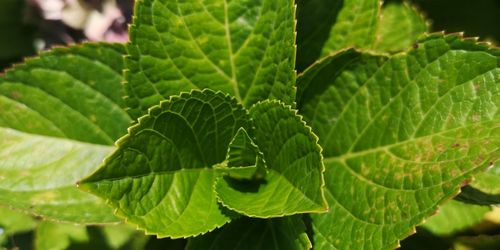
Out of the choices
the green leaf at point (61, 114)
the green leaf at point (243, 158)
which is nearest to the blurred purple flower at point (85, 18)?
the green leaf at point (61, 114)

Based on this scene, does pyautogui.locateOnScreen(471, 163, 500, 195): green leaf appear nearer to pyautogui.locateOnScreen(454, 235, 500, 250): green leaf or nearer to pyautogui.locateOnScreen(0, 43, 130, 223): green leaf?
pyautogui.locateOnScreen(454, 235, 500, 250): green leaf

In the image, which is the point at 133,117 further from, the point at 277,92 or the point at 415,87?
the point at 415,87

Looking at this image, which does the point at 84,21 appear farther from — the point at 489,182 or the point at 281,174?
the point at 489,182

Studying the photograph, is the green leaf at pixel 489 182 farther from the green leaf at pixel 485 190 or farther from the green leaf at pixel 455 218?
the green leaf at pixel 455 218

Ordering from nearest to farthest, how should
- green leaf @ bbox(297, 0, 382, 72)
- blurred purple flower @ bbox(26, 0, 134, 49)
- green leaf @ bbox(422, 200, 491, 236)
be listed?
green leaf @ bbox(297, 0, 382, 72) < green leaf @ bbox(422, 200, 491, 236) < blurred purple flower @ bbox(26, 0, 134, 49)

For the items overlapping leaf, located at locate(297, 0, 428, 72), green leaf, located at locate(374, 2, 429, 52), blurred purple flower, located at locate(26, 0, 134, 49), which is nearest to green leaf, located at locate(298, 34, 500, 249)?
overlapping leaf, located at locate(297, 0, 428, 72)
